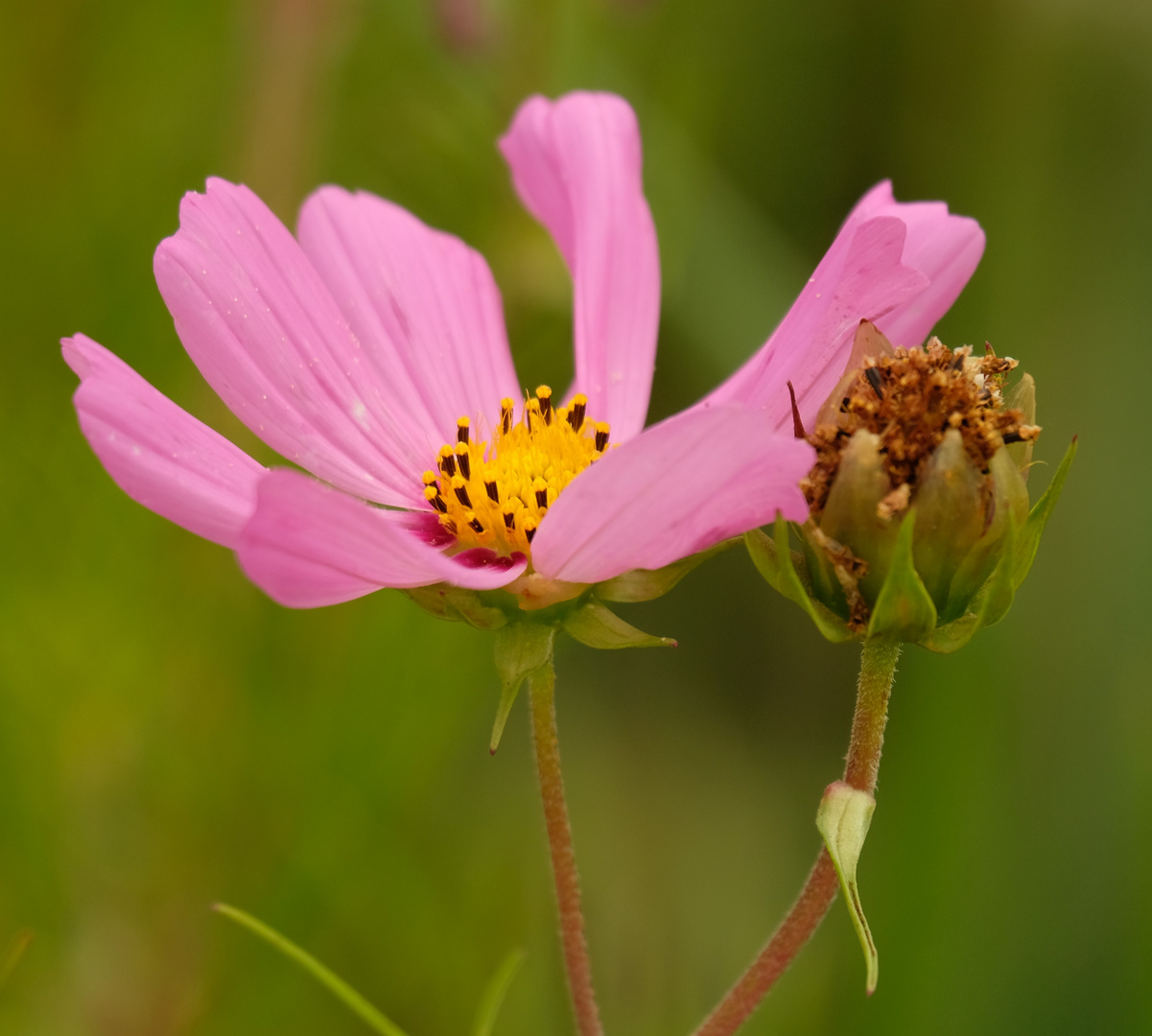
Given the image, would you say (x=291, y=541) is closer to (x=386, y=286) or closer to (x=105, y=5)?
(x=386, y=286)

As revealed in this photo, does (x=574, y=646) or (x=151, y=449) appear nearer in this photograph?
(x=151, y=449)

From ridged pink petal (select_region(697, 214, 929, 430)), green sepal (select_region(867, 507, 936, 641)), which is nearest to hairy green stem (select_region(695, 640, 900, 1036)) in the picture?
green sepal (select_region(867, 507, 936, 641))

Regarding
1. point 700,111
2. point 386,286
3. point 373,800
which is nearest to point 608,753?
point 373,800

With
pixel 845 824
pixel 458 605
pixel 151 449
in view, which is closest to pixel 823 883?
pixel 845 824

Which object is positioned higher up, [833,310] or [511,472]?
[833,310]

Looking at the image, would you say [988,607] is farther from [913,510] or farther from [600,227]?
[600,227]

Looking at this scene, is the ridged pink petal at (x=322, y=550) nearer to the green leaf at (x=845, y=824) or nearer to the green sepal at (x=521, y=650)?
the green sepal at (x=521, y=650)
